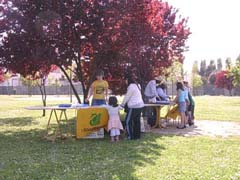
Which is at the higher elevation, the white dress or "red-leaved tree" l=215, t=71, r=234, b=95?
"red-leaved tree" l=215, t=71, r=234, b=95

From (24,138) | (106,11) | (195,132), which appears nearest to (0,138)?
(24,138)

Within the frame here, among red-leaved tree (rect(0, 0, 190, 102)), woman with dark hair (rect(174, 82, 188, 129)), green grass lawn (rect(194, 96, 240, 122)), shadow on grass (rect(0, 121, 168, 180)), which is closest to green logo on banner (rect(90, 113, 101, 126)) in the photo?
shadow on grass (rect(0, 121, 168, 180))

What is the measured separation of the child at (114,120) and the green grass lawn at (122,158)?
26cm

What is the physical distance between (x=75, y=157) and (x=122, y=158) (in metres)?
0.91

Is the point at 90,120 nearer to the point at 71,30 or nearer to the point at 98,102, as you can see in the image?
the point at 98,102

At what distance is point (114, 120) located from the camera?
988cm

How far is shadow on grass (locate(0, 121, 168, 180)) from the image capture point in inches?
246

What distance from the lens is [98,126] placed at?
10125 millimetres

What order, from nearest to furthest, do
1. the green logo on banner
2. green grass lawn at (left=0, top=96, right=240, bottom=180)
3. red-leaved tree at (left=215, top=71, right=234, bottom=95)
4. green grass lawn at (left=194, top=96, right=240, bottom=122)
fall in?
green grass lawn at (left=0, top=96, right=240, bottom=180) < the green logo on banner < green grass lawn at (left=194, top=96, right=240, bottom=122) < red-leaved tree at (left=215, top=71, right=234, bottom=95)

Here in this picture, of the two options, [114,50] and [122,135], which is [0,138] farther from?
[114,50]

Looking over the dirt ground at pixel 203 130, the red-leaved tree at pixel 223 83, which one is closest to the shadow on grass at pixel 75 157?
the dirt ground at pixel 203 130

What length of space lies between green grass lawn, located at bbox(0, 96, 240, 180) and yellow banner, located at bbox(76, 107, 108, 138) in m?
0.38

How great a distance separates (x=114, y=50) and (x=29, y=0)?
112 inches

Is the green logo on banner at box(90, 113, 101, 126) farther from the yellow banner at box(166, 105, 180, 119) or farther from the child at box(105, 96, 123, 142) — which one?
the yellow banner at box(166, 105, 180, 119)
